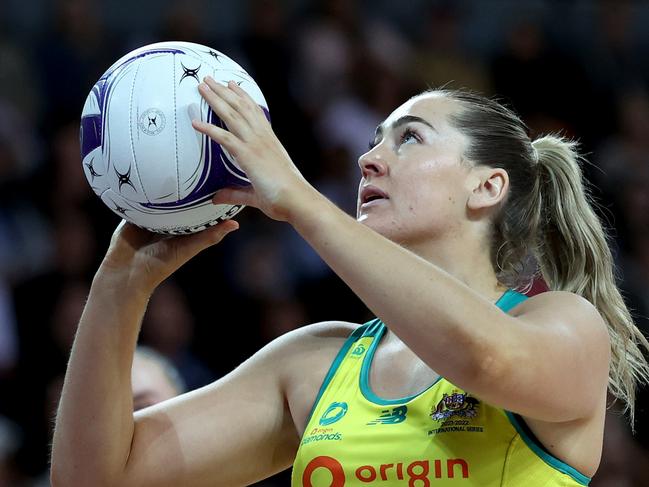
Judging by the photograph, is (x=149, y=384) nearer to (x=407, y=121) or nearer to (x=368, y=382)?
(x=368, y=382)

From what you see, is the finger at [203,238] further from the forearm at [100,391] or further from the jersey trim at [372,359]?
the jersey trim at [372,359]

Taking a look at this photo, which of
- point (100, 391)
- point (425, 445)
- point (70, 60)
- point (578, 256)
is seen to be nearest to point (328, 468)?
point (425, 445)

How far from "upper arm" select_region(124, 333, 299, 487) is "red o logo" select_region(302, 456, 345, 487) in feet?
1.06

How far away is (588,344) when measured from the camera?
2588 mm

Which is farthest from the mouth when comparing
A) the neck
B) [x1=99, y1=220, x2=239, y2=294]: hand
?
[x1=99, y1=220, x2=239, y2=294]: hand

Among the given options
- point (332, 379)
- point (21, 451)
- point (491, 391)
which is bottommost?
point (21, 451)

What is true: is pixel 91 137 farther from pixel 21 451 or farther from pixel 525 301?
pixel 21 451

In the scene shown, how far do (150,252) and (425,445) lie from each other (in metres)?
0.91

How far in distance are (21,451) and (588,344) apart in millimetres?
3985

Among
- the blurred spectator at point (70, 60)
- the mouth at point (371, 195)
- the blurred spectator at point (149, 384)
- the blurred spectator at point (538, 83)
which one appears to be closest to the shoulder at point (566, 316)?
the mouth at point (371, 195)

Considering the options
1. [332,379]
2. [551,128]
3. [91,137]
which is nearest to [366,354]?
[332,379]

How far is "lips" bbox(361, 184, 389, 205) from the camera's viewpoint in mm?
3102

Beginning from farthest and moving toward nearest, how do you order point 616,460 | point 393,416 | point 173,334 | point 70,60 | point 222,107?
1. point 70,60
2. point 616,460
3. point 173,334
4. point 393,416
5. point 222,107

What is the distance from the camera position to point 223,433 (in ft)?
10.3
